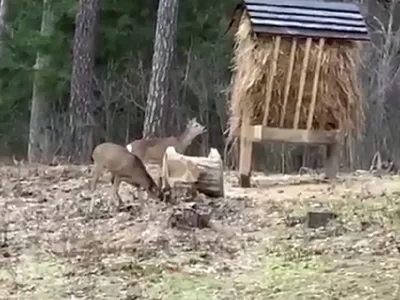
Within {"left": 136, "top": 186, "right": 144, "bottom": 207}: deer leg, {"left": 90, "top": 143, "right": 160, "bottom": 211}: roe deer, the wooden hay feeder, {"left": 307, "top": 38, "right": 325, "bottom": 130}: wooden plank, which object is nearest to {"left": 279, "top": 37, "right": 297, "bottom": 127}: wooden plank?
the wooden hay feeder

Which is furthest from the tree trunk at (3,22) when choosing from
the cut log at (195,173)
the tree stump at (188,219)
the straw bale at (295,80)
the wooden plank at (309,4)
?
the tree stump at (188,219)

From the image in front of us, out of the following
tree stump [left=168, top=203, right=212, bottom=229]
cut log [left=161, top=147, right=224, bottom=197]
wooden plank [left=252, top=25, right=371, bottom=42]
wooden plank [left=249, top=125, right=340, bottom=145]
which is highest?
wooden plank [left=252, top=25, right=371, bottom=42]

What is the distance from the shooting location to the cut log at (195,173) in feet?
31.2

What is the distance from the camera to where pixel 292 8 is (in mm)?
11656

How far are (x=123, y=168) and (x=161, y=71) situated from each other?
6.86 meters

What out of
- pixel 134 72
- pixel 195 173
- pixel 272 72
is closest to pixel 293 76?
pixel 272 72

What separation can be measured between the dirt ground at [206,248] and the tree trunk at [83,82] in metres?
6.66

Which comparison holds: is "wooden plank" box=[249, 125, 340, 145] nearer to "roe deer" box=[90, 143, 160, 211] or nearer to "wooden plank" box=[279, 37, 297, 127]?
"wooden plank" box=[279, 37, 297, 127]

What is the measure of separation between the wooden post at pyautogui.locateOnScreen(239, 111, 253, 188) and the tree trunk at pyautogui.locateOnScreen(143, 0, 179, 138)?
482cm

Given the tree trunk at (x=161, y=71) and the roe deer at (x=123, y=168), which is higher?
the tree trunk at (x=161, y=71)

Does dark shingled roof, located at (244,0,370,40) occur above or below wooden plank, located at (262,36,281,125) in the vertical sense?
above

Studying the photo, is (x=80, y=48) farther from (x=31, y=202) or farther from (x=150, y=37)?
(x=31, y=202)

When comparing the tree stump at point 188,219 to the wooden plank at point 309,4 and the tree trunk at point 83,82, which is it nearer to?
the wooden plank at point 309,4

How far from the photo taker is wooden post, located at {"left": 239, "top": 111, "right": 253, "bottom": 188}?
11234mm
